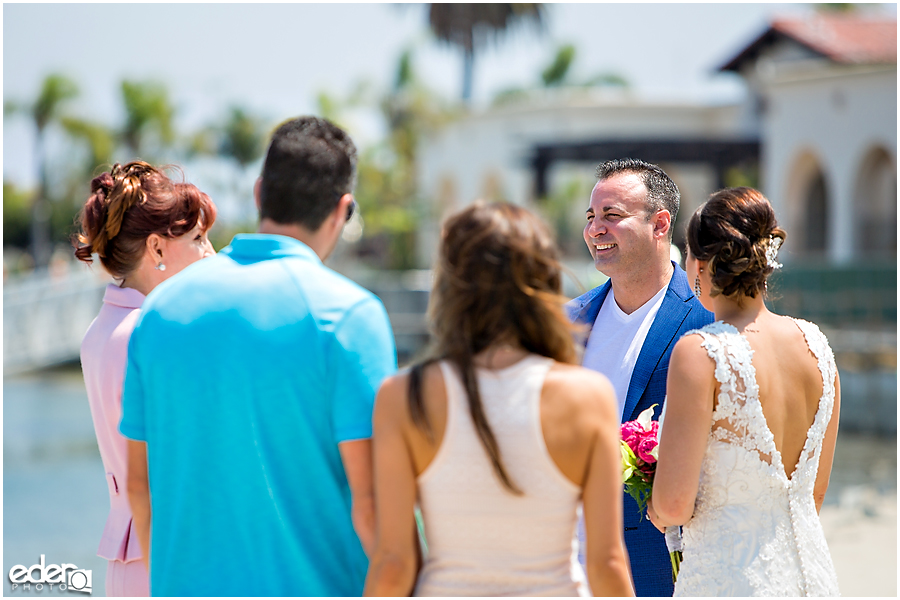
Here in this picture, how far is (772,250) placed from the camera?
2.75 m

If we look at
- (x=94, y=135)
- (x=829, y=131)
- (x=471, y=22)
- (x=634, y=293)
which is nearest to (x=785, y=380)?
(x=634, y=293)

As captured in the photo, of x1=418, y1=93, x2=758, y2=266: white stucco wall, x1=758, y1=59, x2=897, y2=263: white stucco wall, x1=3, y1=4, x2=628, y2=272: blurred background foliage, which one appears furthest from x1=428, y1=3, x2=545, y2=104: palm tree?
x1=758, y1=59, x2=897, y2=263: white stucco wall

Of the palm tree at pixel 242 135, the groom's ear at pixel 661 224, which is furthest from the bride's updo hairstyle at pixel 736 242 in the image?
the palm tree at pixel 242 135

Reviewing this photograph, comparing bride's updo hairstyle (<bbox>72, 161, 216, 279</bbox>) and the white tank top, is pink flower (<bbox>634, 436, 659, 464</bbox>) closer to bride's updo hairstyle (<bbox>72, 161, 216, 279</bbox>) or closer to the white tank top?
the white tank top

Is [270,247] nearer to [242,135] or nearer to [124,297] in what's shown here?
[124,297]

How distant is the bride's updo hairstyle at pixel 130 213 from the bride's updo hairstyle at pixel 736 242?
1607 millimetres

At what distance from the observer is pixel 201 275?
216 cm

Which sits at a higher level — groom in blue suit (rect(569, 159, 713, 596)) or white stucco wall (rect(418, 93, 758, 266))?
white stucco wall (rect(418, 93, 758, 266))

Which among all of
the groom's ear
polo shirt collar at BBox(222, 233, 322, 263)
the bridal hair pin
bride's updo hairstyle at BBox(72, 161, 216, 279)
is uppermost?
bride's updo hairstyle at BBox(72, 161, 216, 279)

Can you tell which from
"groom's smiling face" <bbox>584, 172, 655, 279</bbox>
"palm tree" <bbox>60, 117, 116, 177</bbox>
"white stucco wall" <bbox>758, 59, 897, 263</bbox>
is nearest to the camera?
"groom's smiling face" <bbox>584, 172, 655, 279</bbox>

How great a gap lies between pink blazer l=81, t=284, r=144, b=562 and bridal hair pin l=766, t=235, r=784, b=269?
74.4 inches

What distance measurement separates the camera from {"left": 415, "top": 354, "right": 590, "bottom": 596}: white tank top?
197 centimetres

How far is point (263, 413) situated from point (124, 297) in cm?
99

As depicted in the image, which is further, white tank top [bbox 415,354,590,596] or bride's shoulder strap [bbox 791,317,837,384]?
bride's shoulder strap [bbox 791,317,837,384]
